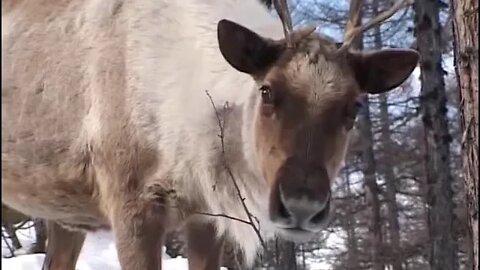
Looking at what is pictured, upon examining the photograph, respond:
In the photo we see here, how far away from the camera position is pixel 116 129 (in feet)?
12.8

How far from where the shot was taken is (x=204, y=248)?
4.45 meters

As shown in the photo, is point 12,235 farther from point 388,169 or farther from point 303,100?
point 388,169

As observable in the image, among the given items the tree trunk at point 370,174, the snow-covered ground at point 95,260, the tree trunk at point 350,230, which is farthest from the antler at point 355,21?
the tree trunk at point 370,174

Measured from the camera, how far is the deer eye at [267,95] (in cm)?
315

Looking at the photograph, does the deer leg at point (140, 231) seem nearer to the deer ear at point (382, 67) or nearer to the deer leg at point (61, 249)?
the deer ear at point (382, 67)

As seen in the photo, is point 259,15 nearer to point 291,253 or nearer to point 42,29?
point 42,29

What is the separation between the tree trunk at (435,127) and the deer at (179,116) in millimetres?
3753

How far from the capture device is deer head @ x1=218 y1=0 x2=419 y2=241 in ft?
9.38

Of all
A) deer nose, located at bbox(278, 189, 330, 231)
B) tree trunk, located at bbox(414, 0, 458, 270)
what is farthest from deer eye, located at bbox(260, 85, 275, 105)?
tree trunk, located at bbox(414, 0, 458, 270)

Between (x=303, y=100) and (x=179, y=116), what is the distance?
896 mm

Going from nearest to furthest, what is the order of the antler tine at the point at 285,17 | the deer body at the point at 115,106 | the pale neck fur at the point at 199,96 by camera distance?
1. the antler tine at the point at 285,17
2. the pale neck fur at the point at 199,96
3. the deer body at the point at 115,106

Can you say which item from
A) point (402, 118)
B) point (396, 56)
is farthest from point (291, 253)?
point (402, 118)

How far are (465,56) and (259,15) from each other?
1.22m

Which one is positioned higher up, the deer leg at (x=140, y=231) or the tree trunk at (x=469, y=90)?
the tree trunk at (x=469, y=90)
